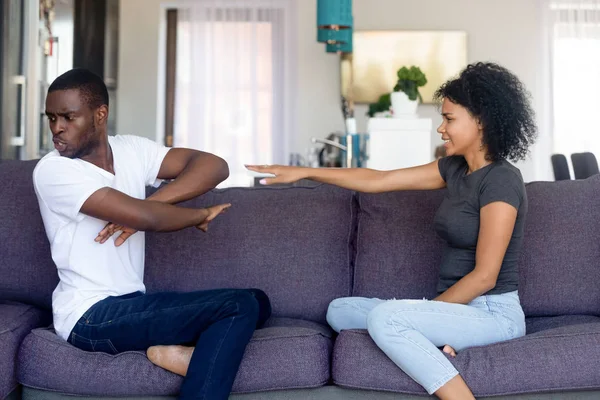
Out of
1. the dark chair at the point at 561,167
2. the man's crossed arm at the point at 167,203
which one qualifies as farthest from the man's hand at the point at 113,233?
the dark chair at the point at 561,167

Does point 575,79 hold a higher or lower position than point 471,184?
higher

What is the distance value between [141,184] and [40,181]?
33 centimetres

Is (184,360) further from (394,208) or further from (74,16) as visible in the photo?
(74,16)

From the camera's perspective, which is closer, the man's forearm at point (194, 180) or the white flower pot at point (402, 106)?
the man's forearm at point (194, 180)

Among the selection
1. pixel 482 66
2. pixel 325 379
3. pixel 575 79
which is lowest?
pixel 325 379

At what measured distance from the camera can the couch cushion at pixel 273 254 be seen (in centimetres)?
262

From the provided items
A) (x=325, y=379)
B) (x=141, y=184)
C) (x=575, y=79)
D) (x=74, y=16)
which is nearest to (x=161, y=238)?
(x=141, y=184)

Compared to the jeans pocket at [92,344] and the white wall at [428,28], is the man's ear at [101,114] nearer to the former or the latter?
the jeans pocket at [92,344]

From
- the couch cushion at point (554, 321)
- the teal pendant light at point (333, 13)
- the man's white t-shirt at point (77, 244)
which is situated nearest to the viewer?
the man's white t-shirt at point (77, 244)

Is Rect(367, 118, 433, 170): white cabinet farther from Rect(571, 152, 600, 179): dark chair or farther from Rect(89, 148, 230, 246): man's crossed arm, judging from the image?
Rect(89, 148, 230, 246): man's crossed arm

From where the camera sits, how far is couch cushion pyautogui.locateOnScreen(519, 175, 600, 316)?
8.42ft

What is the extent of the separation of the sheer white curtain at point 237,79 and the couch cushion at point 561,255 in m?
5.34

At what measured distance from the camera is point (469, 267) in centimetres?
227

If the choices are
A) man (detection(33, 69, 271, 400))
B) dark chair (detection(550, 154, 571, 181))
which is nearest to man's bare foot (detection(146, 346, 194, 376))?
man (detection(33, 69, 271, 400))
